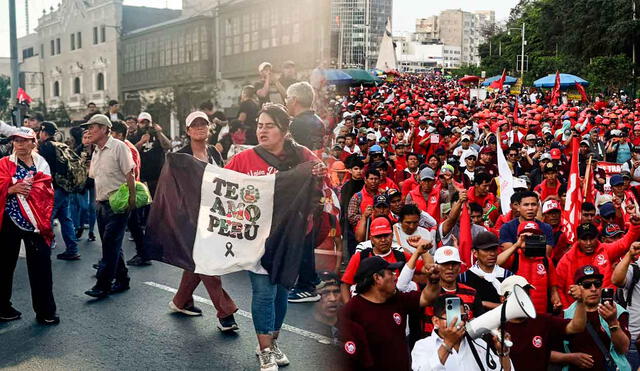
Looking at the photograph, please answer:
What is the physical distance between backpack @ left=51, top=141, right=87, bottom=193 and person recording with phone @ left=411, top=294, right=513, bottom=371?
5960 millimetres

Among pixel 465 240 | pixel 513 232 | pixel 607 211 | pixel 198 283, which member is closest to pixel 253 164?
pixel 198 283

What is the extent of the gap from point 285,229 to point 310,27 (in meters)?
1.57

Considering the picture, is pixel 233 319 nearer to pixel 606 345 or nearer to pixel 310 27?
pixel 606 345

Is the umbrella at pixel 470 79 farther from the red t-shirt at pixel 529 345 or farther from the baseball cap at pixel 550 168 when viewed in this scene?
the red t-shirt at pixel 529 345

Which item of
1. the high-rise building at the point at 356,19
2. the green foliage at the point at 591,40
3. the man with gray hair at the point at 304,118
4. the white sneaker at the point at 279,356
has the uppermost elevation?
the green foliage at the point at 591,40

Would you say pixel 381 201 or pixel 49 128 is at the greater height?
pixel 49 128

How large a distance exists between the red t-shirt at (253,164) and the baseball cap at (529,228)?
4.91 ft

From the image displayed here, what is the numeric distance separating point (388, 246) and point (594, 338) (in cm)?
124

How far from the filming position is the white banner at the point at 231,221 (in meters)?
4.46

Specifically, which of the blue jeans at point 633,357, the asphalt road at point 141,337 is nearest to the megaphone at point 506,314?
the asphalt road at point 141,337

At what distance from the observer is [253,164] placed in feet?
15.2

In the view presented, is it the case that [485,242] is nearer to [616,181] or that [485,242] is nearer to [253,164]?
[253,164]

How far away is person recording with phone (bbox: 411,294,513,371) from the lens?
10.0 ft

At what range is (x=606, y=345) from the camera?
416 cm
